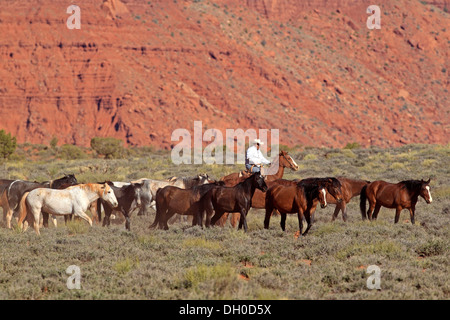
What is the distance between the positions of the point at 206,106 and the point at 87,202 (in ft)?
220

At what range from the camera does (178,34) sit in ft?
302

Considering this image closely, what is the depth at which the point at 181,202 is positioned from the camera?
17.4 m

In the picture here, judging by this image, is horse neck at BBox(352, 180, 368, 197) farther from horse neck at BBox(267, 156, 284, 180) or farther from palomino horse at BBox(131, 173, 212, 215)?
palomino horse at BBox(131, 173, 212, 215)

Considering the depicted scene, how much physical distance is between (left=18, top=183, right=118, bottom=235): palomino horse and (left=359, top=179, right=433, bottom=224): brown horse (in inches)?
290

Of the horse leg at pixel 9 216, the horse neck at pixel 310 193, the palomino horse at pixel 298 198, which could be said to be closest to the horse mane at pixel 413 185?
the palomino horse at pixel 298 198

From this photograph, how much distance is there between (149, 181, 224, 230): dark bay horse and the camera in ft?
56.4

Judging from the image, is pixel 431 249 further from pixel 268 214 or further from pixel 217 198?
pixel 217 198

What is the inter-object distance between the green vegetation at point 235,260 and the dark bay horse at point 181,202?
0.45 metres

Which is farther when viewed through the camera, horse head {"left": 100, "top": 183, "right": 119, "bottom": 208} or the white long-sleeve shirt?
the white long-sleeve shirt

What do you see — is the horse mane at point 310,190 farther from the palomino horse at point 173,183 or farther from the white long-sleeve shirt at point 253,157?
the palomino horse at point 173,183

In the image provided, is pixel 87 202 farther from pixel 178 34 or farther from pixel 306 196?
pixel 178 34

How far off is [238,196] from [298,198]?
158cm

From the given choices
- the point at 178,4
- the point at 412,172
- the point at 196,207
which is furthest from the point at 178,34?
the point at 196,207

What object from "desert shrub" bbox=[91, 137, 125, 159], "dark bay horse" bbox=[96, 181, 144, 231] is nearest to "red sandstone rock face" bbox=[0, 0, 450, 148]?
"desert shrub" bbox=[91, 137, 125, 159]
